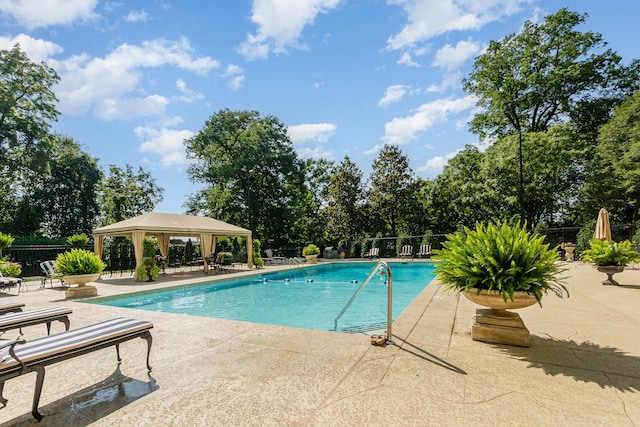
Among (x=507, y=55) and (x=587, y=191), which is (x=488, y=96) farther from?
(x=587, y=191)

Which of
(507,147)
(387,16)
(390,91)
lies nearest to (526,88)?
(507,147)

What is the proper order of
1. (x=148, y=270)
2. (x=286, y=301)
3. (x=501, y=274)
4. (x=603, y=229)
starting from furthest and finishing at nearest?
(x=148, y=270) → (x=286, y=301) → (x=603, y=229) → (x=501, y=274)

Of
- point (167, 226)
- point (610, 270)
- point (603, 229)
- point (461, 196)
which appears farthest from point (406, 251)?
point (167, 226)

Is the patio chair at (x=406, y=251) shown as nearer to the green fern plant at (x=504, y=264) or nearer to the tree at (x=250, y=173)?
the tree at (x=250, y=173)

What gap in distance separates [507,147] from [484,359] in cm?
2024

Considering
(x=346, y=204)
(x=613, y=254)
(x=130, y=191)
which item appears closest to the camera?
(x=613, y=254)

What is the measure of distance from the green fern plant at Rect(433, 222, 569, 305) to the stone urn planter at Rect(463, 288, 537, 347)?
7 centimetres

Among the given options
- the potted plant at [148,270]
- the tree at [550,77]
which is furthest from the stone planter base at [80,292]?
the tree at [550,77]

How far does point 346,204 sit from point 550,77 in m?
15.7

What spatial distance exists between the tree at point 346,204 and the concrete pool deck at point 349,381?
17799mm

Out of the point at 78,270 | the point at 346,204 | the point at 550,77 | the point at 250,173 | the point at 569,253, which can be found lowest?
the point at 569,253

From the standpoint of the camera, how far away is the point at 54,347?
2.19 metres

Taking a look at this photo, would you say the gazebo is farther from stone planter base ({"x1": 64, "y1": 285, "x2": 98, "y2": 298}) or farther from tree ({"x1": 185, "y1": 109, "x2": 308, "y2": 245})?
tree ({"x1": 185, "y1": 109, "x2": 308, "y2": 245})

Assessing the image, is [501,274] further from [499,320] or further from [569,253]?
[569,253]
